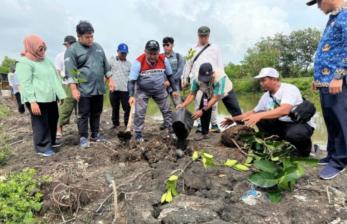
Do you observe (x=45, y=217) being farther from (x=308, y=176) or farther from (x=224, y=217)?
(x=308, y=176)

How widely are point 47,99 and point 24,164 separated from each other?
2.95 feet

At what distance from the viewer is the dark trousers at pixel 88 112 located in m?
5.30

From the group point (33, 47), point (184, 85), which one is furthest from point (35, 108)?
point (184, 85)

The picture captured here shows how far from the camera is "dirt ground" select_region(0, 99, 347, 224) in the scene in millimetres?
3092

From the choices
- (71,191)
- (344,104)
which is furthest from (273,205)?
(71,191)

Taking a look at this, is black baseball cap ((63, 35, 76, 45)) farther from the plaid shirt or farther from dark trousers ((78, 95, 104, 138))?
dark trousers ((78, 95, 104, 138))

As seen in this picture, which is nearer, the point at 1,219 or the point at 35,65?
the point at 1,219

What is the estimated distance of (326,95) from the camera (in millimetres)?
3721

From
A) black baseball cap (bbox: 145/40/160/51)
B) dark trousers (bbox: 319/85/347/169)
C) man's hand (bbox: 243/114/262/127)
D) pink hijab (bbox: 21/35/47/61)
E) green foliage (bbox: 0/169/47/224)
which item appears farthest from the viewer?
black baseball cap (bbox: 145/40/160/51)

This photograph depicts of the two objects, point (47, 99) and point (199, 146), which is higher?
point (47, 99)

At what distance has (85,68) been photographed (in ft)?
17.2

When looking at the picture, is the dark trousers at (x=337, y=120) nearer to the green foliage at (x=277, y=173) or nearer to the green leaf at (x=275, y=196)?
the green foliage at (x=277, y=173)

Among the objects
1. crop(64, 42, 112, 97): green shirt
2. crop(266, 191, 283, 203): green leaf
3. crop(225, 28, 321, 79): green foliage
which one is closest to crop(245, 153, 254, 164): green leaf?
crop(266, 191, 283, 203): green leaf

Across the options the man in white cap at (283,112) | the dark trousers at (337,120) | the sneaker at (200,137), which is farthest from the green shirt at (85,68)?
the dark trousers at (337,120)
